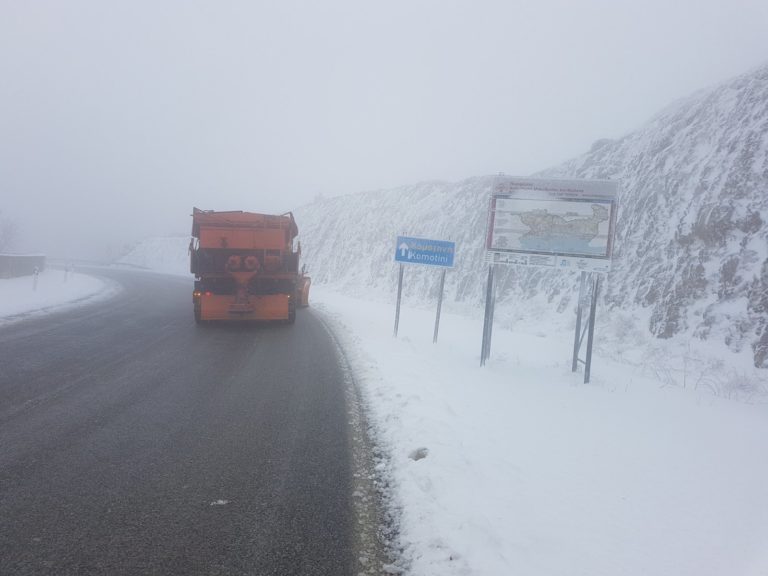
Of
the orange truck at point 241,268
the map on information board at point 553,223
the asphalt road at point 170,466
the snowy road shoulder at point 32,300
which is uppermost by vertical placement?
the map on information board at point 553,223

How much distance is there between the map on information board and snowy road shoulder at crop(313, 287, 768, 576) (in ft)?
7.86

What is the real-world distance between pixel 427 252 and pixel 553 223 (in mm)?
3981

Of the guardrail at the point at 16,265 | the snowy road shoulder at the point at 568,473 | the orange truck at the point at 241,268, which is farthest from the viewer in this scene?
the guardrail at the point at 16,265

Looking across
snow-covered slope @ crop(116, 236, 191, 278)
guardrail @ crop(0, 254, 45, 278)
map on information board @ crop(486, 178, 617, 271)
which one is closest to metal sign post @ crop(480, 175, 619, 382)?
map on information board @ crop(486, 178, 617, 271)

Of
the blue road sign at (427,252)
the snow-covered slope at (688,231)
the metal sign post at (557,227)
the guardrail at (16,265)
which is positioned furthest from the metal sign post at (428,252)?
the guardrail at (16,265)

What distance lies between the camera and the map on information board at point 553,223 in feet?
27.4

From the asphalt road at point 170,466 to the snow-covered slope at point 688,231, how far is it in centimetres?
1013

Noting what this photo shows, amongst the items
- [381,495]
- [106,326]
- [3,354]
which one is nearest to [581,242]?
[381,495]

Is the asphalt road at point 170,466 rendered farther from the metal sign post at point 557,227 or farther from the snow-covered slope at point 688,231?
the snow-covered slope at point 688,231

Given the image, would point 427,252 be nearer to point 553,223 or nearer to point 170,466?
point 553,223

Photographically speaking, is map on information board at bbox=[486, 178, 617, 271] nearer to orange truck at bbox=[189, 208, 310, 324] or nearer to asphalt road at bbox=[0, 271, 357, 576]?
asphalt road at bbox=[0, 271, 357, 576]

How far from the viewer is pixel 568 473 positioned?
4156 millimetres

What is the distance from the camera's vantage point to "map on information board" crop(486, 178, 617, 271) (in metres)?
8.36

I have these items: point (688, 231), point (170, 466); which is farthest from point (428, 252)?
point (170, 466)
